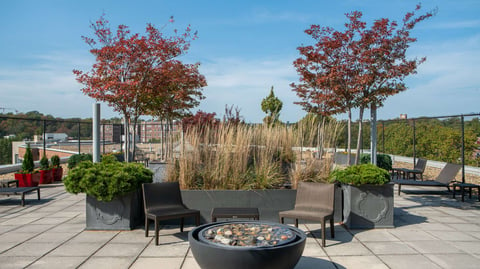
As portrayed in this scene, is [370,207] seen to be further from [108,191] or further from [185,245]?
[108,191]

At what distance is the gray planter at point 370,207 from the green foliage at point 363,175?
0.23ft

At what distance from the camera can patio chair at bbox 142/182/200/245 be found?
12.5 ft

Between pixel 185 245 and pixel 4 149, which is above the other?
pixel 4 149

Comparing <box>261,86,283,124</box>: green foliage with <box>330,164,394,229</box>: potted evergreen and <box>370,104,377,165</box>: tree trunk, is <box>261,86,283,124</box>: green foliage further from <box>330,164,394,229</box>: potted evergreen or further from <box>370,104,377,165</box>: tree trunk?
<box>330,164,394,229</box>: potted evergreen

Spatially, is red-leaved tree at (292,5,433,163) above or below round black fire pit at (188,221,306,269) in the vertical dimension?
above

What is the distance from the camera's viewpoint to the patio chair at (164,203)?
381 centimetres

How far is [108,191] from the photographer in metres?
4.03

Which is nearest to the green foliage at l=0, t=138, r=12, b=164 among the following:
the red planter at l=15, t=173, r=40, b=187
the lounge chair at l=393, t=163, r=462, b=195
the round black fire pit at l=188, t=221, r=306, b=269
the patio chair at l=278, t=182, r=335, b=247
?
the red planter at l=15, t=173, r=40, b=187

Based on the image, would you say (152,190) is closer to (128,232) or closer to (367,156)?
(128,232)

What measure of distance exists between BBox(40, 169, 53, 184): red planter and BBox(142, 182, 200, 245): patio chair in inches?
208

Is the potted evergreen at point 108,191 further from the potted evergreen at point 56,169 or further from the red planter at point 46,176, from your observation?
the potted evergreen at point 56,169

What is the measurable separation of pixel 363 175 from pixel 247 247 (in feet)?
8.10

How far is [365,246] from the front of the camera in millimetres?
3586

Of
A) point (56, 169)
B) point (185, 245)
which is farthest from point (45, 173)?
point (185, 245)
